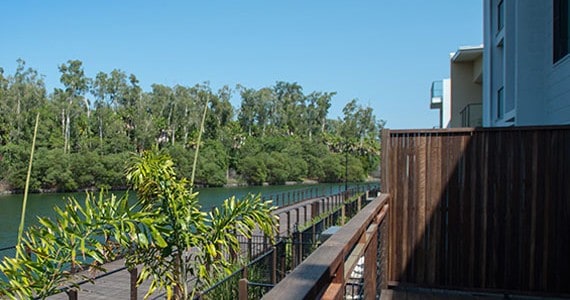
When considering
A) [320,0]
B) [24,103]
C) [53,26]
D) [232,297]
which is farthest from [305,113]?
[232,297]

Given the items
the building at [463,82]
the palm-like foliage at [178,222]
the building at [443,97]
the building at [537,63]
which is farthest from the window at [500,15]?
the building at [443,97]

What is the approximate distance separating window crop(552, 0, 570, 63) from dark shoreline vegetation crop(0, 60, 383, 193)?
2285 cm

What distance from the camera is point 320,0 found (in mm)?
12320

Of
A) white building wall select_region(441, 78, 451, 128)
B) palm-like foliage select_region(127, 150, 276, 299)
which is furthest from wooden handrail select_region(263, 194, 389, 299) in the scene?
white building wall select_region(441, 78, 451, 128)

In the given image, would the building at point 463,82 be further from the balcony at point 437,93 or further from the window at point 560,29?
the window at point 560,29

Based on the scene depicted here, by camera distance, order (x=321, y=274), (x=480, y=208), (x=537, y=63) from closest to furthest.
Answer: (x=321, y=274)
(x=480, y=208)
(x=537, y=63)

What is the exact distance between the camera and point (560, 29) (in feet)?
19.1

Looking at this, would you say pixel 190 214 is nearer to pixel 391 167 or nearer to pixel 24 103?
pixel 391 167

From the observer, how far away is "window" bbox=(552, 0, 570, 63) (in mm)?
5555

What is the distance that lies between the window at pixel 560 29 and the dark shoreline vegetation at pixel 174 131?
900 inches

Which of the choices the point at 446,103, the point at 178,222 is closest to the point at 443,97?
the point at 446,103

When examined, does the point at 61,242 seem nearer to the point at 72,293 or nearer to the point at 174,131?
the point at 72,293

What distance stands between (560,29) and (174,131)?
4031 cm

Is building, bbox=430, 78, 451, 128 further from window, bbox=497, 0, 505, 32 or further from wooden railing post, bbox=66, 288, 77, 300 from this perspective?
wooden railing post, bbox=66, 288, 77, 300
